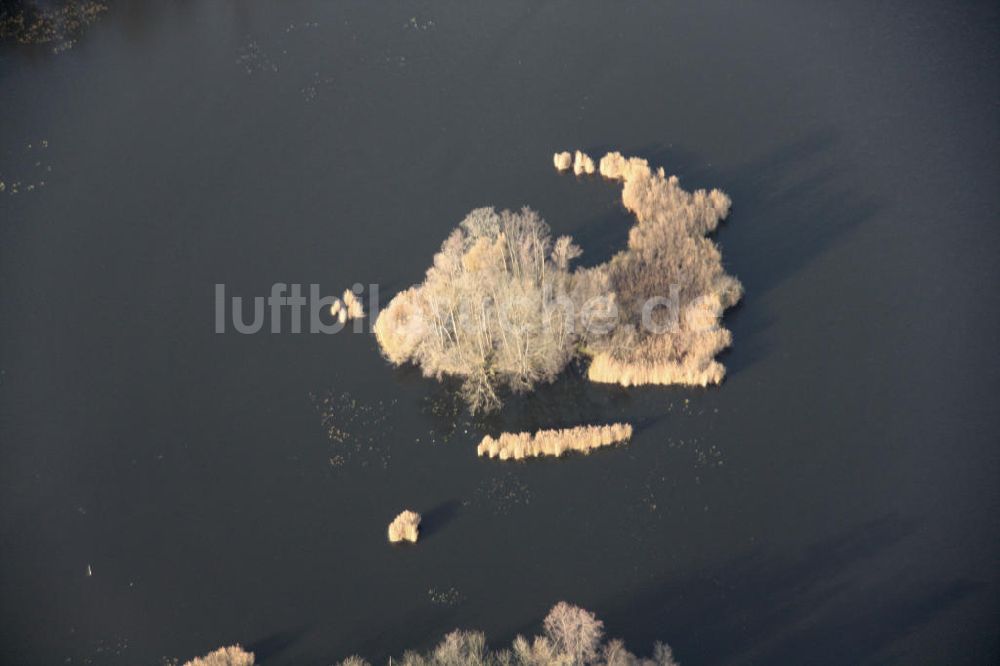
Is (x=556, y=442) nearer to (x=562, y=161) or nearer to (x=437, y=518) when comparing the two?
(x=437, y=518)

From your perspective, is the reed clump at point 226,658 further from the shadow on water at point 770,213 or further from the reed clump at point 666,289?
the shadow on water at point 770,213

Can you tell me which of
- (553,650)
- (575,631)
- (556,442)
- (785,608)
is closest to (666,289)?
(556,442)

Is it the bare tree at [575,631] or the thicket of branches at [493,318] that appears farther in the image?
the thicket of branches at [493,318]

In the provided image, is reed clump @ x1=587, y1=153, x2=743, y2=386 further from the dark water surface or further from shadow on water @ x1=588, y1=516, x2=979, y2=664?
shadow on water @ x1=588, y1=516, x2=979, y2=664

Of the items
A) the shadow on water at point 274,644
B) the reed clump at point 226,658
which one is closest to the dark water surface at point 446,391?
the shadow on water at point 274,644

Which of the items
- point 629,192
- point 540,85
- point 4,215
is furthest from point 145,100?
point 629,192

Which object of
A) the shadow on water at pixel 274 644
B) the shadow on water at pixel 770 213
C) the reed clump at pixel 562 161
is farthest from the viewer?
the reed clump at pixel 562 161
